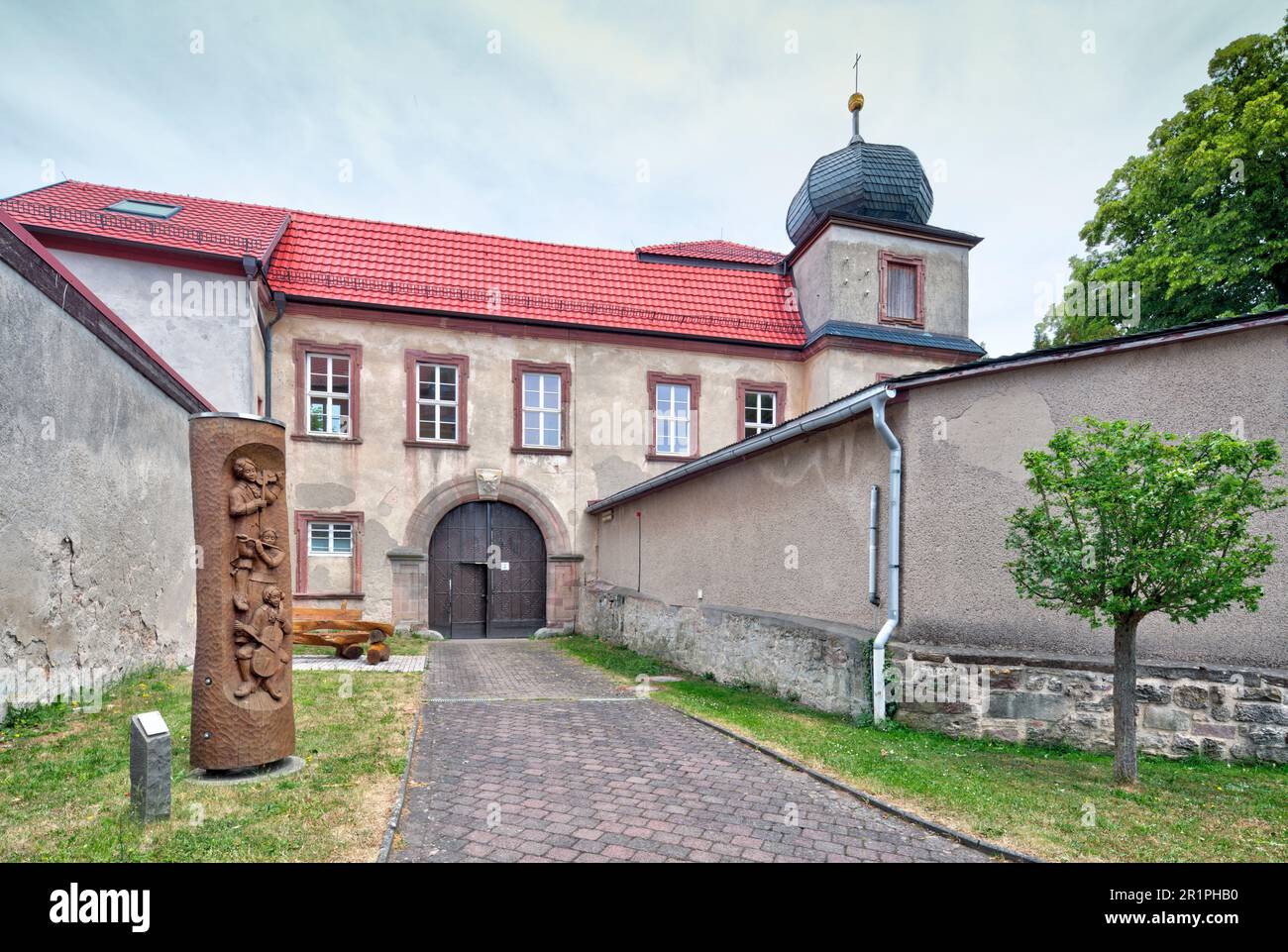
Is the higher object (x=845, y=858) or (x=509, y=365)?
(x=509, y=365)

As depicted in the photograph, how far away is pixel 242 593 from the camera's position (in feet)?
16.8

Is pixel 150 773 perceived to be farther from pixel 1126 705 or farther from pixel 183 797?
pixel 1126 705

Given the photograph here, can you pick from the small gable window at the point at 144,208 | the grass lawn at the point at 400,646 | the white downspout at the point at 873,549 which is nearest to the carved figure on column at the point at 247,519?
the white downspout at the point at 873,549

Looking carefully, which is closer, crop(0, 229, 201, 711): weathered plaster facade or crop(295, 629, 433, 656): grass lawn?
crop(0, 229, 201, 711): weathered plaster facade

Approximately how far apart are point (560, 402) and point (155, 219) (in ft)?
28.8

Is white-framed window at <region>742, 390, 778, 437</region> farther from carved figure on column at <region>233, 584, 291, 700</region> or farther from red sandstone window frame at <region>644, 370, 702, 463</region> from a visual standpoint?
carved figure on column at <region>233, 584, 291, 700</region>

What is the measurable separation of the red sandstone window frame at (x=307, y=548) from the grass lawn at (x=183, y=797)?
8212 millimetres

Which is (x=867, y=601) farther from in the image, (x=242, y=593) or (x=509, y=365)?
(x=509, y=365)

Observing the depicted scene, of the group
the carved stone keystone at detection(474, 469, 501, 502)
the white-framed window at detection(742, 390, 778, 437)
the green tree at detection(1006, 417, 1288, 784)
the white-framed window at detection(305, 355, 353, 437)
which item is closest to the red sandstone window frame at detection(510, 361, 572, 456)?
the carved stone keystone at detection(474, 469, 501, 502)

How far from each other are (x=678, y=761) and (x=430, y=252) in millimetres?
15208

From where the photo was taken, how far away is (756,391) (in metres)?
18.6

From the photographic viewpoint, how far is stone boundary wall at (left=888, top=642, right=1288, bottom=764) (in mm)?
6047

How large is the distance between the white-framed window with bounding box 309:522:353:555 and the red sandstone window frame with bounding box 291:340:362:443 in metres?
1.80
